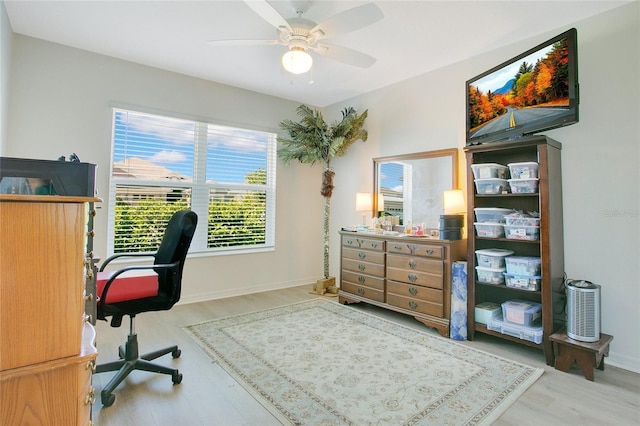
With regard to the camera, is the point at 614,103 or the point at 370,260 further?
the point at 370,260

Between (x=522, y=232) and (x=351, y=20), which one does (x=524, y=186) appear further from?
(x=351, y=20)

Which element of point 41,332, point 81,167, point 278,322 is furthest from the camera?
point 278,322

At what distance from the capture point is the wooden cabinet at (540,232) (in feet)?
7.74

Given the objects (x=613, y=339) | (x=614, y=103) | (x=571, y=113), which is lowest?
(x=613, y=339)

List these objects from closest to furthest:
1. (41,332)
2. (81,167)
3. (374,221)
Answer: (41,332) → (81,167) → (374,221)

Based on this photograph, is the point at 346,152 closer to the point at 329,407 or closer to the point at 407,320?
the point at 407,320

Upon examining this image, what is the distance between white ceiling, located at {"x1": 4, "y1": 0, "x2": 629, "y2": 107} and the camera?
243 cm

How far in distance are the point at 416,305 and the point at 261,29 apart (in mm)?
2925

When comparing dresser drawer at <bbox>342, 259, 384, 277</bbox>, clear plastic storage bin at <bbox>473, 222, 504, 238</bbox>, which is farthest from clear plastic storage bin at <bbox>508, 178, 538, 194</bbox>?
dresser drawer at <bbox>342, 259, 384, 277</bbox>

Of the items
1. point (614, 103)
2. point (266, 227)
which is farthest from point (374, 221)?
point (614, 103)

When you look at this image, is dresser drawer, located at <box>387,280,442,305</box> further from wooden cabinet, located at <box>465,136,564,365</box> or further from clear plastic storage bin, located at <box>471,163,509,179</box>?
clear plastic storage bin, located at <box>471,163,509,179</box>

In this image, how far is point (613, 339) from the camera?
2383 millimetres

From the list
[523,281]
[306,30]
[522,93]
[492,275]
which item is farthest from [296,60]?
[523,281]

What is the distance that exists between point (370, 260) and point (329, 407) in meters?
1.92
